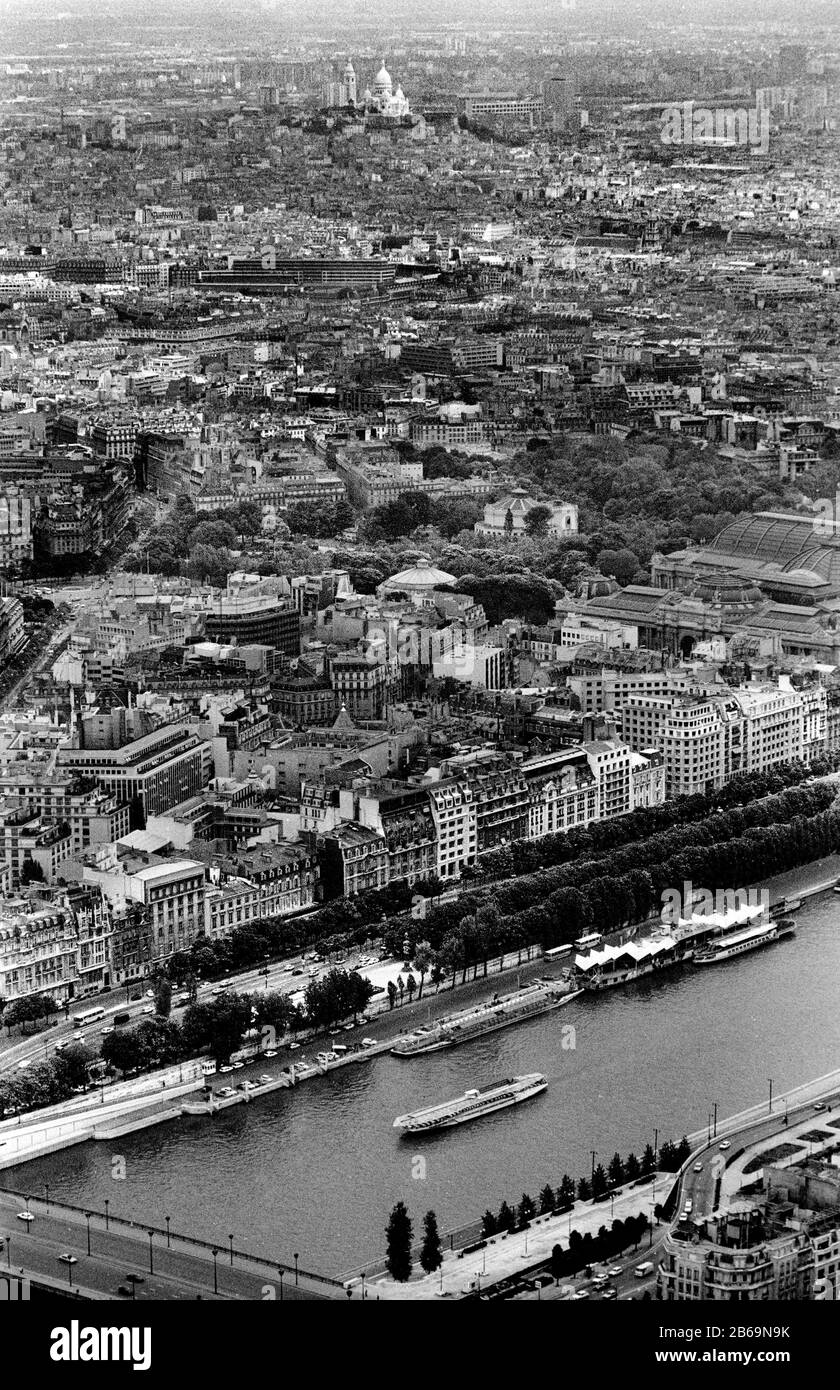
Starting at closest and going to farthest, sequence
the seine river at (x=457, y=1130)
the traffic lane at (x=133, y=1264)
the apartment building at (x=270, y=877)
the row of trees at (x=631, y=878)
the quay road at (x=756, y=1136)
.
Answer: the traffic lane at (x=133, y=1264) → the quay road at (x=756, y=1136) → the seine river at (x=457, y=1130) → the row of trees at (x=631, y=878) → the apartment building at (x=270, y=877)

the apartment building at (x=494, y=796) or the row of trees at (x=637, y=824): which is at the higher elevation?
the apartment building at (x=494, y=796)

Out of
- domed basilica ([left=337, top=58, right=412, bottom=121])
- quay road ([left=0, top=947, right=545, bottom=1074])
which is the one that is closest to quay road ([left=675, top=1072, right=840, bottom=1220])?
quay road ([left=0, top=947, right=545, bottom=1074])

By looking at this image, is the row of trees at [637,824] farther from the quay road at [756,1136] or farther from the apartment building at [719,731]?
the quay road at [756,1136]

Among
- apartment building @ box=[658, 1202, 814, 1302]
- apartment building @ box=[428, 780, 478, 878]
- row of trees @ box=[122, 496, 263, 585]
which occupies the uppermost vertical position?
apartment building @ box=[658, 1202, 814, 1302]

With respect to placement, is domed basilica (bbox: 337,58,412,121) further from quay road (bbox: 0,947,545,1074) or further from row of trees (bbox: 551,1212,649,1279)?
row of trees (bbox: 551,1212,649,1279)

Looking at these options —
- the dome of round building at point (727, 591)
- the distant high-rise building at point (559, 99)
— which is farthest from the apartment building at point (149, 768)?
the distant high-rise building at point (559, 99)

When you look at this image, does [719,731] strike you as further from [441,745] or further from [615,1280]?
[615,1280]
